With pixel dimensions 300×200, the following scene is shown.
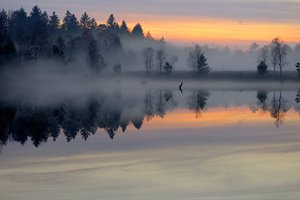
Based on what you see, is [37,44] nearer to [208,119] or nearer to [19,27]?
[19,27]

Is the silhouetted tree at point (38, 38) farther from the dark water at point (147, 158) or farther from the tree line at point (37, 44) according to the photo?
the dark water at point (147, 158)

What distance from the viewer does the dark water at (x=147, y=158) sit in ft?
66.6

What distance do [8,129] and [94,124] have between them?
7.48 m

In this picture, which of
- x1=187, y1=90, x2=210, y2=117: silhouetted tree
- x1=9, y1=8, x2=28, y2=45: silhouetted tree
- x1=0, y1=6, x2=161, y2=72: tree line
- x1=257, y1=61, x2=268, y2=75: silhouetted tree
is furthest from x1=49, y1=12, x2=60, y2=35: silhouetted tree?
x1=187, y1=90, x2=210, y2=117: silhouetted tree

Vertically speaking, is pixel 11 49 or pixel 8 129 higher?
pixel 11 49

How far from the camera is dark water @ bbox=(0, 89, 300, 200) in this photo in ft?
66.6

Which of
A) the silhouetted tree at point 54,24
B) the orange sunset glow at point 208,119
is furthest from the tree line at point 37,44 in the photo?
the orange sunset glow at point 208,119

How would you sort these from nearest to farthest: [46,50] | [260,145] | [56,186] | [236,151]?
[56,186] < [236,151] < [260,145] < [46,50]

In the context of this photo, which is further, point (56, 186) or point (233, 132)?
point (233, 132)

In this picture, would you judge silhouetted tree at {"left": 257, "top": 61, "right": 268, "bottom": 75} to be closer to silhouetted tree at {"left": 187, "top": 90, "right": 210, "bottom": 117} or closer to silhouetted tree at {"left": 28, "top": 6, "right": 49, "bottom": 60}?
silhouetted tree at {"left": 28, "top": 6, "right": 49, "bottom": 60}

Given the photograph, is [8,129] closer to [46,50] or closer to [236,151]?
[236,151]

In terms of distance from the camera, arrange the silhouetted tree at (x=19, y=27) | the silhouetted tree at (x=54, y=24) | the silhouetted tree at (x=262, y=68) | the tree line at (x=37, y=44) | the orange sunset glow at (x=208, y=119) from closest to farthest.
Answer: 1. the orange sunset glow at (x=208, y=119)
2. the tree line at (x=37, y=44)
3. the silhouetted tree at (x=19, y=27)
4. the silhouetted tree at (x=262, y=68)
5. the silhouetted tree at (x=54, y=24)

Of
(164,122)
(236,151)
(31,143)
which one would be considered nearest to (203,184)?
(236,151)

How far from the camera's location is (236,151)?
30.1 meters
